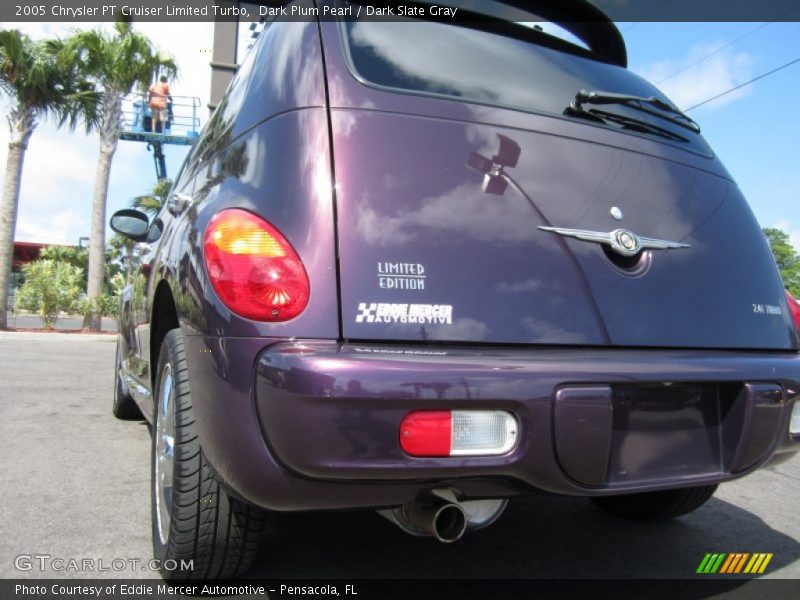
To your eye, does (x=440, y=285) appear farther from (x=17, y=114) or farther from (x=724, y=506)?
(x=17, y=114)

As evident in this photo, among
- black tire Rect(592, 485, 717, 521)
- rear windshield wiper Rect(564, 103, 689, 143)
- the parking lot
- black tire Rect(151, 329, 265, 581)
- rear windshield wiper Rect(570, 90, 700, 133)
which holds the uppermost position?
rear windshield wiper Rect(570, 90, 700, 133)

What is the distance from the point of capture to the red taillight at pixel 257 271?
1.40 m

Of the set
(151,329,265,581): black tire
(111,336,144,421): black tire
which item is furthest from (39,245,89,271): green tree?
(151,329,265,581): black tire

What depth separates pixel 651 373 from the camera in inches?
60.2

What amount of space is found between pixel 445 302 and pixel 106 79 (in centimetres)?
1721

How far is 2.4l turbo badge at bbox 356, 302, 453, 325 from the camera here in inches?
55.4

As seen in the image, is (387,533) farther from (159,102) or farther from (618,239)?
(159,102)

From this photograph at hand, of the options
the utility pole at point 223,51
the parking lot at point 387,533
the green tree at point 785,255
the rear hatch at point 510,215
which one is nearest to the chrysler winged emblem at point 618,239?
the rear hatch at point 510,215

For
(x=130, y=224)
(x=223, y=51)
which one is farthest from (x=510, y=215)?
(x=223, y=51)

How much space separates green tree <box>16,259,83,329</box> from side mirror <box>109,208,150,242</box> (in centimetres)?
1308

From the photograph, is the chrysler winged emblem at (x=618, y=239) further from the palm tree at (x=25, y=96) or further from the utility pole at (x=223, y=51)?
the palm tree at (x=25, y=96)

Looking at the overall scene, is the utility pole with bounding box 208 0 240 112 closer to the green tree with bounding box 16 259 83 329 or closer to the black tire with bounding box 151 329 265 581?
the black tire with bounding box 151 329 265 581

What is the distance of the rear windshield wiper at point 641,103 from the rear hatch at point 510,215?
28mm

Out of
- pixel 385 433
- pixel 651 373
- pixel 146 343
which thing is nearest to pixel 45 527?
pixel 146 343
